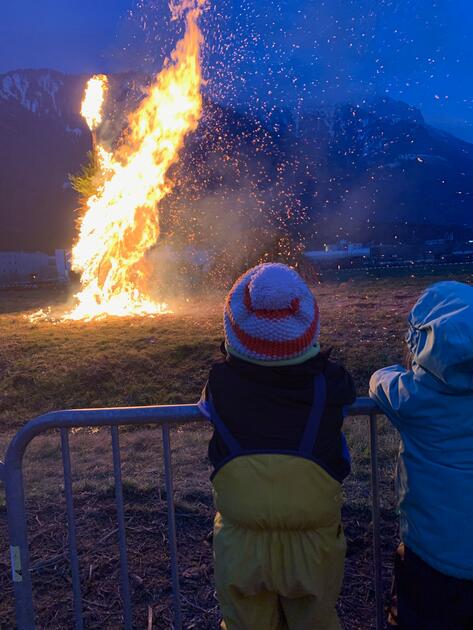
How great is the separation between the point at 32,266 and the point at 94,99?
27.1 m

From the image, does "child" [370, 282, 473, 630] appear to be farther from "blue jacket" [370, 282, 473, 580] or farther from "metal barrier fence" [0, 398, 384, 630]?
"metal barrier fence" [0, 398, 384, 630]

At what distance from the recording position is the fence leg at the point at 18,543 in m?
2.23

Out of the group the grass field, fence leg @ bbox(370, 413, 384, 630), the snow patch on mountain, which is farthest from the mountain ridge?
fence leg @ bbox(370, 413, 384, 630)

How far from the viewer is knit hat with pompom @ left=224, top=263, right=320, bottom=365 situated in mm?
1791

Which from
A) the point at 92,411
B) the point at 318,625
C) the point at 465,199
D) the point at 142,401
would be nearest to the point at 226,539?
the point at 318,625

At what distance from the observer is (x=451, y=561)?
6.24 ft

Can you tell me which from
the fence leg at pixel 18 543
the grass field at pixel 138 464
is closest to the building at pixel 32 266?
the grass field at pixel 138 464

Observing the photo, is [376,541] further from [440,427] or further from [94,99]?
[94,99]

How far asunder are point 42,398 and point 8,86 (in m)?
134

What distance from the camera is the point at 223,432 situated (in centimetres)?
185

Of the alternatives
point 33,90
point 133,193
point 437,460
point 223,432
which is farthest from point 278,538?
point 33,90

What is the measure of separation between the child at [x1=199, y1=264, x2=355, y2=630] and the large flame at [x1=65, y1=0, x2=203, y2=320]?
14.7 m

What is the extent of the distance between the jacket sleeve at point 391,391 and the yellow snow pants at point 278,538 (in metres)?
0.39

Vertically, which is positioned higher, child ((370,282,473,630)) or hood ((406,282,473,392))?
hood ((406,282,473,392))
